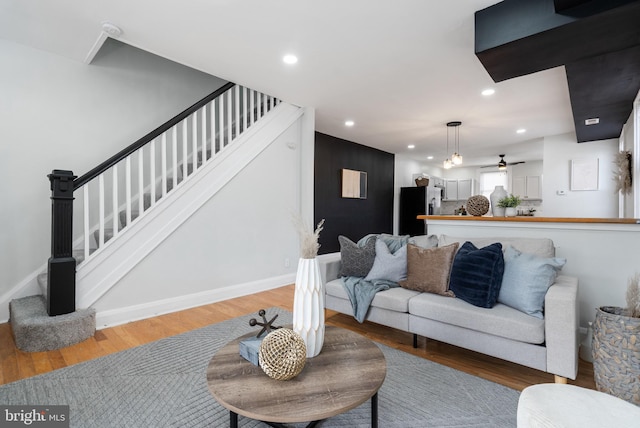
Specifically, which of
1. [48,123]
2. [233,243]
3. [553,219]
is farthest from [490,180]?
[48,123]

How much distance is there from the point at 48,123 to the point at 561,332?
187 inches

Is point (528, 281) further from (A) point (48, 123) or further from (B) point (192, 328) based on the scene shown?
(A) point (48, 123)

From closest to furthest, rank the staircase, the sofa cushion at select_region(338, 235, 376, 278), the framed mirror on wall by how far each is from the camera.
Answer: the staircase, the sofa cushion at select_region(338, 235, 376, 278), the framed mirror on wall

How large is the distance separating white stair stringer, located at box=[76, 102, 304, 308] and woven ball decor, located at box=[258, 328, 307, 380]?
7.76ft

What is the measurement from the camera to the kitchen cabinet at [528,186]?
8.62m

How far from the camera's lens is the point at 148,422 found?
155 cm

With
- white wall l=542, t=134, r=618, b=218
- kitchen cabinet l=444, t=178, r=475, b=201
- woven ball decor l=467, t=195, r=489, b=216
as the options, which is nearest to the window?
kitchen cabinet l=444, t=178, r=475, b=201

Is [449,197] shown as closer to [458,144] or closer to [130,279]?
[458,144]

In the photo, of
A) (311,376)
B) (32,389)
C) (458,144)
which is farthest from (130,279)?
(458,144)

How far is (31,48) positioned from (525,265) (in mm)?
4855

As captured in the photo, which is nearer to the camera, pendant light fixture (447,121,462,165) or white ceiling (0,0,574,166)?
white ceiling (0,0,574,166)

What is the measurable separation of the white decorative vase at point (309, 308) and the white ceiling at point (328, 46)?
2.00 metres

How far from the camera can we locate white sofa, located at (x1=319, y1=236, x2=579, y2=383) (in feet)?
5.71

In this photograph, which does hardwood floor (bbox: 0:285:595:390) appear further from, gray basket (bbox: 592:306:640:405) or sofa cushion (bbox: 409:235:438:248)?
sofa cushion (bbox: 409:235:438:248)
